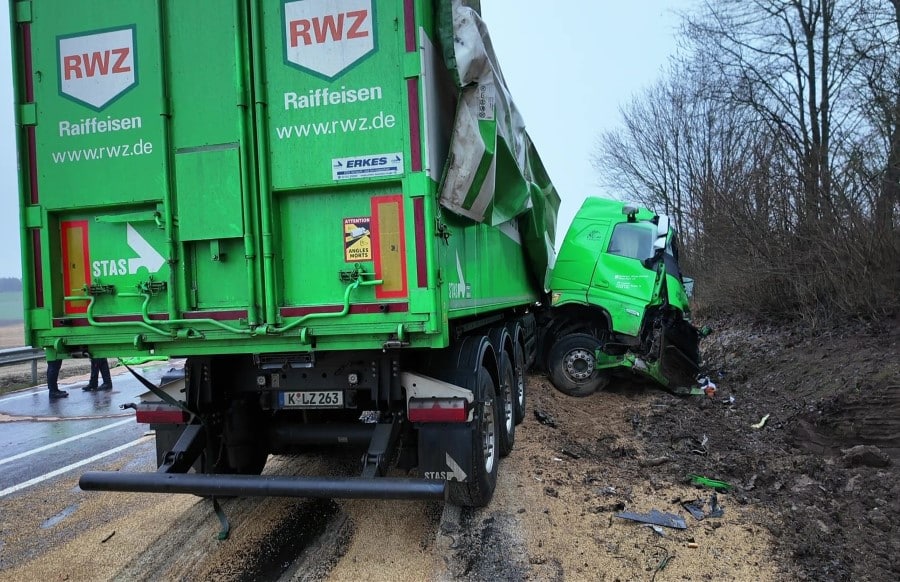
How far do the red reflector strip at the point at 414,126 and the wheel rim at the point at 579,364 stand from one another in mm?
6226

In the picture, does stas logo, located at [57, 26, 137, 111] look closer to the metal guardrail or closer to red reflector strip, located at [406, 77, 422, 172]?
red reflector strip, located at [406, 77, 422, 172]

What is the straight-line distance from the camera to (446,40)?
3717 millimetres

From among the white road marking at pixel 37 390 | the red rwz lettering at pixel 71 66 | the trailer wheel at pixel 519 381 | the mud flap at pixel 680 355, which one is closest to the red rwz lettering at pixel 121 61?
the red rwz lettering at pixel 71 66

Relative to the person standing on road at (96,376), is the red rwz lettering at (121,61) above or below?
above

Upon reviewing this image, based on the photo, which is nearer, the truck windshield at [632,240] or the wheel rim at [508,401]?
the wheel rim at [508,401]

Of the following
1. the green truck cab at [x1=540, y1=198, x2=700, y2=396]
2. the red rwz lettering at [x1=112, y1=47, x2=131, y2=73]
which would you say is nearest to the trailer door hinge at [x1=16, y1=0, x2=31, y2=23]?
the red rwz lettering at [x1=112, y1=47, x2=131, y2=73]

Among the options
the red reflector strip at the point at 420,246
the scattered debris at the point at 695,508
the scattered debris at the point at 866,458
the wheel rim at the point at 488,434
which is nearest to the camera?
the red reflector strip at the point at 420,246

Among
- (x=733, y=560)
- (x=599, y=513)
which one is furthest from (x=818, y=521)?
(x=599, y=513)

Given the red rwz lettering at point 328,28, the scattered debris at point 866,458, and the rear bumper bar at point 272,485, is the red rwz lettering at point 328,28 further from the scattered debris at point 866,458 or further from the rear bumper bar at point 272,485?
the scattered debris at point 866,458

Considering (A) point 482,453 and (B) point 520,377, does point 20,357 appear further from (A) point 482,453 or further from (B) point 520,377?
(A) point 482,453

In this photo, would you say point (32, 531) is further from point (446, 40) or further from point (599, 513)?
point (446, 40)

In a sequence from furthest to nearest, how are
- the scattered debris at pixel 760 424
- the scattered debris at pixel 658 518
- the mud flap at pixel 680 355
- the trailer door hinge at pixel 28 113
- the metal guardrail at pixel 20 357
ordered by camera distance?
the metal guardrail at pixel 20 357 → the mud flap at pixel 680 355 → the scattered debris at pixel 760 424 → the scattered debris at pixel 658 518 → the trailer door hinge at pixel 28 113

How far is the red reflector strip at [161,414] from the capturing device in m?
4.18

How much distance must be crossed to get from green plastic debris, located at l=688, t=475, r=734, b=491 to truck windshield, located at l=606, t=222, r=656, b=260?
4489mm
